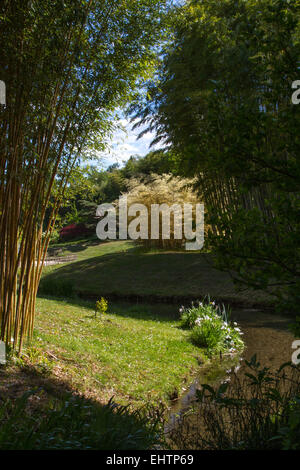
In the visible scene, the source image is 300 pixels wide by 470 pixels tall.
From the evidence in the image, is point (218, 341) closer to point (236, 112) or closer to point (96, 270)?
point (236, 112)

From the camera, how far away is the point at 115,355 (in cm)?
462

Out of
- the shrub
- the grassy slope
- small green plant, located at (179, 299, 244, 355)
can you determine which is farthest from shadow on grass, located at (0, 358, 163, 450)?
the shrub

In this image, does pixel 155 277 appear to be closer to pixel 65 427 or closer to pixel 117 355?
pixel 117 355

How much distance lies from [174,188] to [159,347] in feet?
38.5

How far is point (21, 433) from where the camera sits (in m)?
1.99

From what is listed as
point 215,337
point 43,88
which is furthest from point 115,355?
point 43,88

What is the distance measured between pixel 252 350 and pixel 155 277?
6.71 meters

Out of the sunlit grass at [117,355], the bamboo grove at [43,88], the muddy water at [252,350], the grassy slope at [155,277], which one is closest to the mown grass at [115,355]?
the sunlit grass at [117,355]

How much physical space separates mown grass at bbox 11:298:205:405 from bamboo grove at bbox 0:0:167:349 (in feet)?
1.97

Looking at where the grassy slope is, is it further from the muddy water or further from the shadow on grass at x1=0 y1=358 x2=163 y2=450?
the shadow on grass at x1=0 y1=358 x2=163 y2=450

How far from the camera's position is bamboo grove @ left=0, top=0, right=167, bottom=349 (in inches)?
124

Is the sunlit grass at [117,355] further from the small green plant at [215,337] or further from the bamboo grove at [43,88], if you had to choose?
the bamboo grove at [43,88]

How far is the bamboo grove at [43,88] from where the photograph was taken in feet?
10.3
